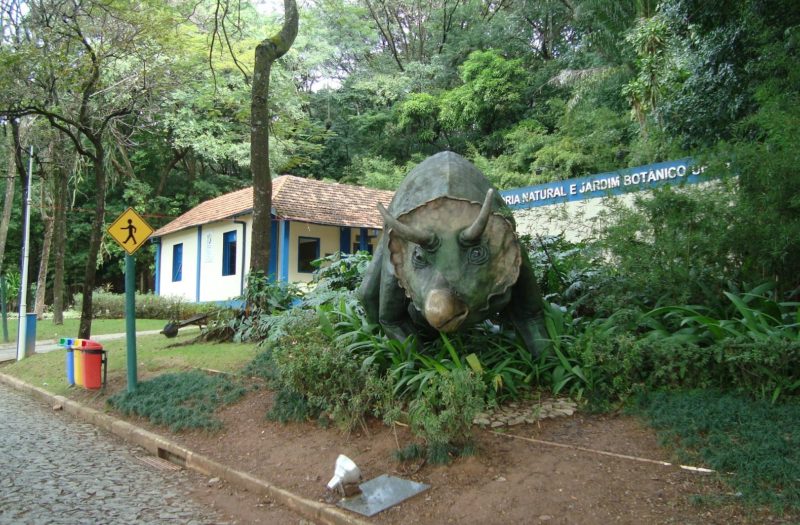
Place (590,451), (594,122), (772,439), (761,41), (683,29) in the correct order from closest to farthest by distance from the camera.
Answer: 1. (772,439)
2. (590,451)
3. (761,41)
4. (683,29)
5. (594,122)

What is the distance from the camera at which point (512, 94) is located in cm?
2325

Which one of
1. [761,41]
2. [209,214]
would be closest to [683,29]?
[761,41]

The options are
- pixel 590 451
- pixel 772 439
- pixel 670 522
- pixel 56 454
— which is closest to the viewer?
pixel 670 522

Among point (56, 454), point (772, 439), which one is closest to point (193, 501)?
point (56, 454)

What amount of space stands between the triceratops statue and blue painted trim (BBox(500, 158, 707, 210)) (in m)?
1.79

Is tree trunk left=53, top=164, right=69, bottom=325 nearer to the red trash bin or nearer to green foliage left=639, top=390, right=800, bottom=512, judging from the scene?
the red trash bin

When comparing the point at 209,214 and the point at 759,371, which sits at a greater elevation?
the point at 209,214

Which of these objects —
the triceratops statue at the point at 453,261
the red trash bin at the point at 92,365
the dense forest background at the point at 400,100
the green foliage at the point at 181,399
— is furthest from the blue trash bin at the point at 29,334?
the triceratops statue at the point at 453,261

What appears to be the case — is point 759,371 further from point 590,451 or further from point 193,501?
point 193,501

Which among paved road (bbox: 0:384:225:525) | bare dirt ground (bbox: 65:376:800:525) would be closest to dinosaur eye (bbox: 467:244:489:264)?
bare dirt ground (bbox: 65:376:800:525)

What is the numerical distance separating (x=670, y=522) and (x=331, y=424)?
10.5ft

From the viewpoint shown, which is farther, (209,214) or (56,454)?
(209,214)

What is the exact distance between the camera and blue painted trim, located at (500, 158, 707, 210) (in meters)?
6.53

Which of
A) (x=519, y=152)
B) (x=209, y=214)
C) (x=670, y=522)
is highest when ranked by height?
(x=519, y=152)
